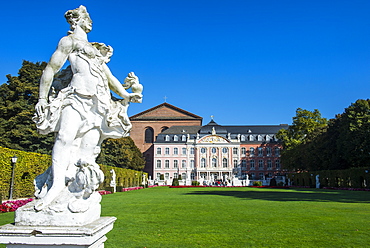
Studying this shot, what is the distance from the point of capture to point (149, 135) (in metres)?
75.9

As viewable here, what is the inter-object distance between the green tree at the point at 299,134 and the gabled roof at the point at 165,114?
97.7 ft

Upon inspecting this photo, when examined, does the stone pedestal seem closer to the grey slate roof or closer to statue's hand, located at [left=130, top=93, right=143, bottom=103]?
statue's hand, located at [left=130, top=93, right=143, bottom=103]

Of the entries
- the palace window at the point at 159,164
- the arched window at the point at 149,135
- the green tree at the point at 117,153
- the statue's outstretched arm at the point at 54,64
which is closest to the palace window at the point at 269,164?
the palace window at the point at 159,164

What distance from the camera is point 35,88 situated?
29.2 m

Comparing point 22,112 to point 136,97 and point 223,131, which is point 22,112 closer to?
point 136,97

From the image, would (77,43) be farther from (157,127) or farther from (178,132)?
(157,127)

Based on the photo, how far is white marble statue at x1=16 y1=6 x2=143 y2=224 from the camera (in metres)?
2.76

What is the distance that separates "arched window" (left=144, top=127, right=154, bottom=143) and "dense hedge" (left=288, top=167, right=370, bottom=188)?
41719 mm

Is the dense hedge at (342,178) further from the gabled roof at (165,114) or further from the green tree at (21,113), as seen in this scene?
the gabled roof at (165,114)

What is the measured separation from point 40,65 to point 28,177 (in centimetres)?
1649

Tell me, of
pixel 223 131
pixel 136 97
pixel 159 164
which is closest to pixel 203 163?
pixel 223 131

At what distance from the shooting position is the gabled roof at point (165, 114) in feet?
249

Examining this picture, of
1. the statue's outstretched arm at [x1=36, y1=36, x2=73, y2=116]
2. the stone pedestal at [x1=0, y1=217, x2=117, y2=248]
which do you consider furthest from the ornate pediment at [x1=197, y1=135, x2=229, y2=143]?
the stone pedestal at [x1=0, y1=217, x2=117, y2=248]

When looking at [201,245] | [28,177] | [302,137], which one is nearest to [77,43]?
[201,245]
